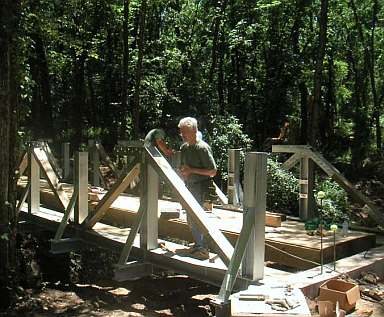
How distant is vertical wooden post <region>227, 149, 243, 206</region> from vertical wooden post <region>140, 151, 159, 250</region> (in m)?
3.27

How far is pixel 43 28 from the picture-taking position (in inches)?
458

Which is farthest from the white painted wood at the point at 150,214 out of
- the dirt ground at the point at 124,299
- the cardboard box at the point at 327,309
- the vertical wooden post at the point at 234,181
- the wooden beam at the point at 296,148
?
the vertical wooden post at the point at 234,181

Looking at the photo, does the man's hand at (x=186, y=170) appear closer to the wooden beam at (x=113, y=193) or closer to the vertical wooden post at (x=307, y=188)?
the wooden beam at (x=113, y=193)

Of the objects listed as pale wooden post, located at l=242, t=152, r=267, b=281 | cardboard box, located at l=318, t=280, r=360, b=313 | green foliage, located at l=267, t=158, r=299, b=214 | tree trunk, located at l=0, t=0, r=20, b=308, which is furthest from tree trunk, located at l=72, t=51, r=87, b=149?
cardboard box, located at l=318, t=280, r=360, b=313

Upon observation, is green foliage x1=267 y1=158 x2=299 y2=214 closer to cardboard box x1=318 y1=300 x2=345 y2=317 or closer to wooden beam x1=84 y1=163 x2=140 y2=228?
wooden beam x1=84 y1=163 x2=140 y2=228

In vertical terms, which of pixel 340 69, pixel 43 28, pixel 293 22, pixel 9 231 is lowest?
pixel 9 231

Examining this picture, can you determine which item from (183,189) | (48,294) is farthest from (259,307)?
(48,294)

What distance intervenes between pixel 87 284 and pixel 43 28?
20.9ft

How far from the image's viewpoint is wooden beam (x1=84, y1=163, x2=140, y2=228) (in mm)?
6110

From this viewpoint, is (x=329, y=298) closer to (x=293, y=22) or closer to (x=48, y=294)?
(x=48, y=294)

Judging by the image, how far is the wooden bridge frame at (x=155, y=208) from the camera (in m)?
4.66

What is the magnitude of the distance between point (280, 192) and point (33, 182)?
227 inches

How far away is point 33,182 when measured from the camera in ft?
27.7

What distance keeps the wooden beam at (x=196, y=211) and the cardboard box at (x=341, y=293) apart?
94 centimetres
